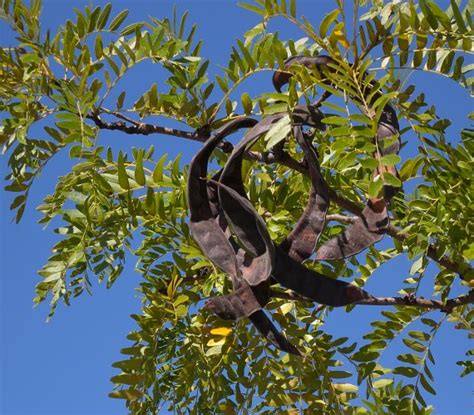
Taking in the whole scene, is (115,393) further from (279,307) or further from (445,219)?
(445,219)

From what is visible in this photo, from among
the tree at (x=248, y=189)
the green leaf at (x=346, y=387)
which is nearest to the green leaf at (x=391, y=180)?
the tree at (x=248, y=189)

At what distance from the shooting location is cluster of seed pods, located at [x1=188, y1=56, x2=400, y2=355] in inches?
59.5

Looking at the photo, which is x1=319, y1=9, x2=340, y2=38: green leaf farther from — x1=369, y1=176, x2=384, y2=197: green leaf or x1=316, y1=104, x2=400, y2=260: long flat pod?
x1=369, y1=176, x2=384, y2=197: green leaf

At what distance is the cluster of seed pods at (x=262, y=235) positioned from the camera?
151cm

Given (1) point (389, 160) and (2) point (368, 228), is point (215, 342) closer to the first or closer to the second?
(2) point (368, 228)

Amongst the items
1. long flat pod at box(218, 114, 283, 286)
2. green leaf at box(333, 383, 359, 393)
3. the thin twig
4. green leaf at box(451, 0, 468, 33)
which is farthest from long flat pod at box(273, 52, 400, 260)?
green leaf at box(333, 383, 359, 393)

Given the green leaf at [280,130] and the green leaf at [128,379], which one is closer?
the green leaf at [280,130]

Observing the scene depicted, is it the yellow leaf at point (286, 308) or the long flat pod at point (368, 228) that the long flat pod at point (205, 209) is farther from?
the yellow leaf at point (286, 308)

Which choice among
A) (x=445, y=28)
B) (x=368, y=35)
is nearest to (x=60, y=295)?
(x=368, y=35)

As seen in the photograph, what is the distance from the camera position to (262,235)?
56.3 inches

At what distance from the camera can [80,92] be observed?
1.85 metres

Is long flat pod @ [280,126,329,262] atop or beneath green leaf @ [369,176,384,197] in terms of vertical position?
atop

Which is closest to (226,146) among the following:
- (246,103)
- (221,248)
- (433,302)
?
(246,103)

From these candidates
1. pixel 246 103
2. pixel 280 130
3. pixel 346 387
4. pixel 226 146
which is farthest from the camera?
pixel 346 387
